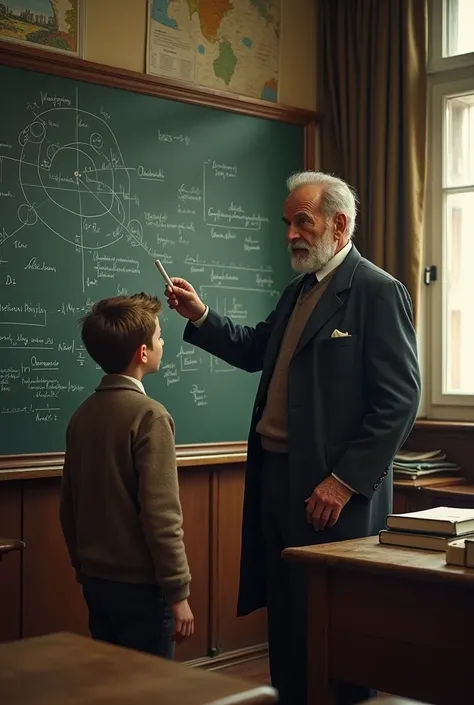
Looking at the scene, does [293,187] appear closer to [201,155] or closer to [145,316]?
[145,316]

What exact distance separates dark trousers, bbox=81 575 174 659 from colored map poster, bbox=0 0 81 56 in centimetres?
207

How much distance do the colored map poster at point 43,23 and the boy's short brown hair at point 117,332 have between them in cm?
146

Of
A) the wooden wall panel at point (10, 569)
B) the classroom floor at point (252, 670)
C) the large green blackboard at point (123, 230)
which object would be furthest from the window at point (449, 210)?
the wooden wall panel at point (10, 569)

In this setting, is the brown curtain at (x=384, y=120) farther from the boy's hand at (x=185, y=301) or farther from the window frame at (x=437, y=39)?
the boy's hand at (x=185, y=301)

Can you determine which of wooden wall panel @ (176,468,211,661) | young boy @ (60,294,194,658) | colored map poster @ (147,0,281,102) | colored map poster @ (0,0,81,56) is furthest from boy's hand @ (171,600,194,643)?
colored map poster @ (147,0,281,102)

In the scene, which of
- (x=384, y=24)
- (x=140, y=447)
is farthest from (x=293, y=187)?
(x=384, y=24)

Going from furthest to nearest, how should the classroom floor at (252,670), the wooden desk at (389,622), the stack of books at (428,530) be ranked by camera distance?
the classroom floor at (252,670) → the stack of books at (428,530) → the wooden desk at (389,622)

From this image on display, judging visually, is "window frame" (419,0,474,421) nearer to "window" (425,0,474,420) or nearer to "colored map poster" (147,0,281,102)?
"window" (425,0,474,420)

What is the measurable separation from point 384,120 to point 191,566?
209cm

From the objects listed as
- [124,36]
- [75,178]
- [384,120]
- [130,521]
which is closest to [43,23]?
[124,36]

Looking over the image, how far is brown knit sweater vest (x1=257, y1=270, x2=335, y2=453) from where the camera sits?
2939 mm

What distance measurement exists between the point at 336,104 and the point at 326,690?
3063 millimetres

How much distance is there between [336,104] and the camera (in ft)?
15.3

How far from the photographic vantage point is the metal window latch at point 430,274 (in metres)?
4.49
